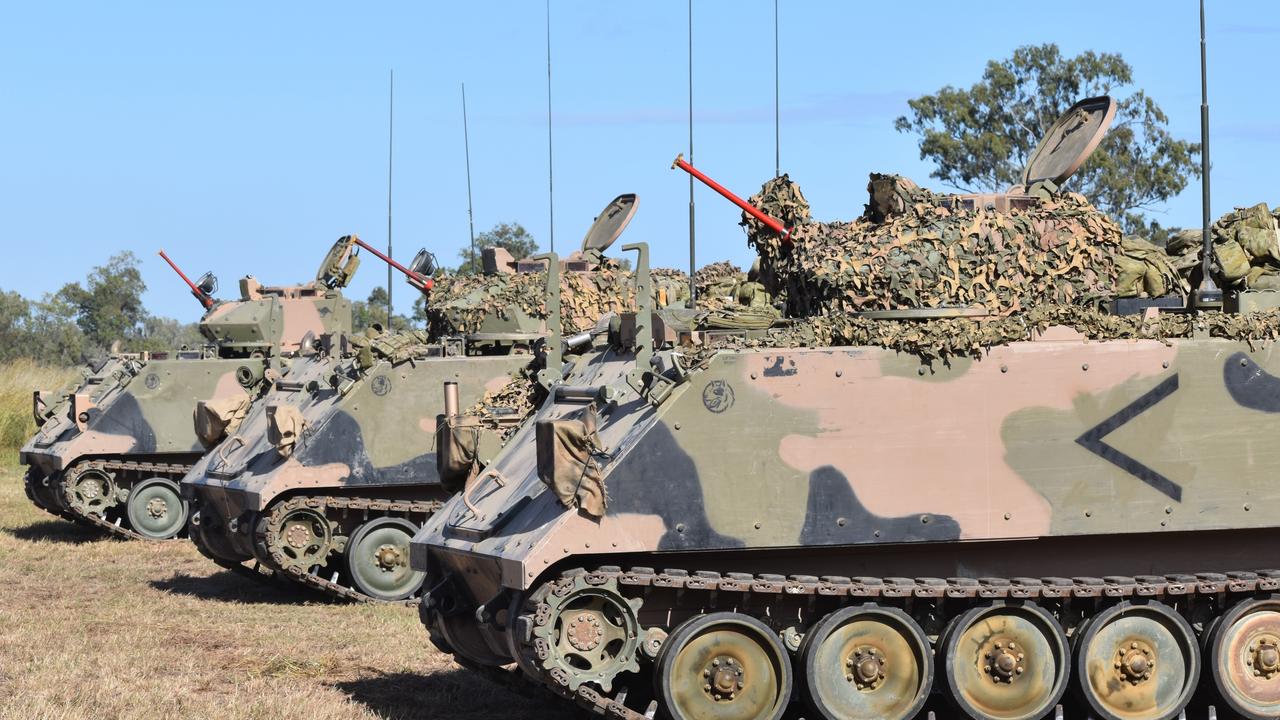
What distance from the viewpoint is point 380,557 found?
16.5 meters

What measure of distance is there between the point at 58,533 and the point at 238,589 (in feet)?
22.8

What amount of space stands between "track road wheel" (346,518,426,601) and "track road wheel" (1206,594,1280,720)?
8185 mm

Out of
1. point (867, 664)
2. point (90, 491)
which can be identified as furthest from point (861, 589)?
point (90, 491)

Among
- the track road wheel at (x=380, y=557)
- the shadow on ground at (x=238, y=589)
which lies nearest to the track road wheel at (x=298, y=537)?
the track road wheel at (x=380, y=557)

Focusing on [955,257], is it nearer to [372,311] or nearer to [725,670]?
[725,670]

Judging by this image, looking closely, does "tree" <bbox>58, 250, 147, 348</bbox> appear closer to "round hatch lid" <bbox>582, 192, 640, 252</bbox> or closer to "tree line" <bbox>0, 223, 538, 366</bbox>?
"tree line" <bbox>0, 223, 538, 366</bbox>

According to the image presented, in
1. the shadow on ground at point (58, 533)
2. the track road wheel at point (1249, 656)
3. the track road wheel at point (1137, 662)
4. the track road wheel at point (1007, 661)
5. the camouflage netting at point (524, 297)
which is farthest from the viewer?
the shadow on ground at point (58, 533)

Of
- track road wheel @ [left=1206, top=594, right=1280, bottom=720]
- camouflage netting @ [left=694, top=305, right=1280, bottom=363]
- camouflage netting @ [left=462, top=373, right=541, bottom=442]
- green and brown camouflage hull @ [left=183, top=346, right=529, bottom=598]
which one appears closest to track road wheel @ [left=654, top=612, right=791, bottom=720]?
camouflage netting @ [left=694, top=305, right=1280, bottom=363]

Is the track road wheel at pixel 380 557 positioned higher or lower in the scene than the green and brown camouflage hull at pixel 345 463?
lower

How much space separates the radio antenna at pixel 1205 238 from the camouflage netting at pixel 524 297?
6.20 metres

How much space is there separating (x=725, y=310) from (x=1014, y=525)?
2301 mm

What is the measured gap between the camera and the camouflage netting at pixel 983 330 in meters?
10.1

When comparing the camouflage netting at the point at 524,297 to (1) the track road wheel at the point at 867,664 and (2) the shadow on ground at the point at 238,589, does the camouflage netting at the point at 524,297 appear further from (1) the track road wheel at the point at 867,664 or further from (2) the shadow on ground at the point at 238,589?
(1) the track road wheel at the point at 867,664

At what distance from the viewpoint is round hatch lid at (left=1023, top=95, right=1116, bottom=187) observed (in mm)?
12172
